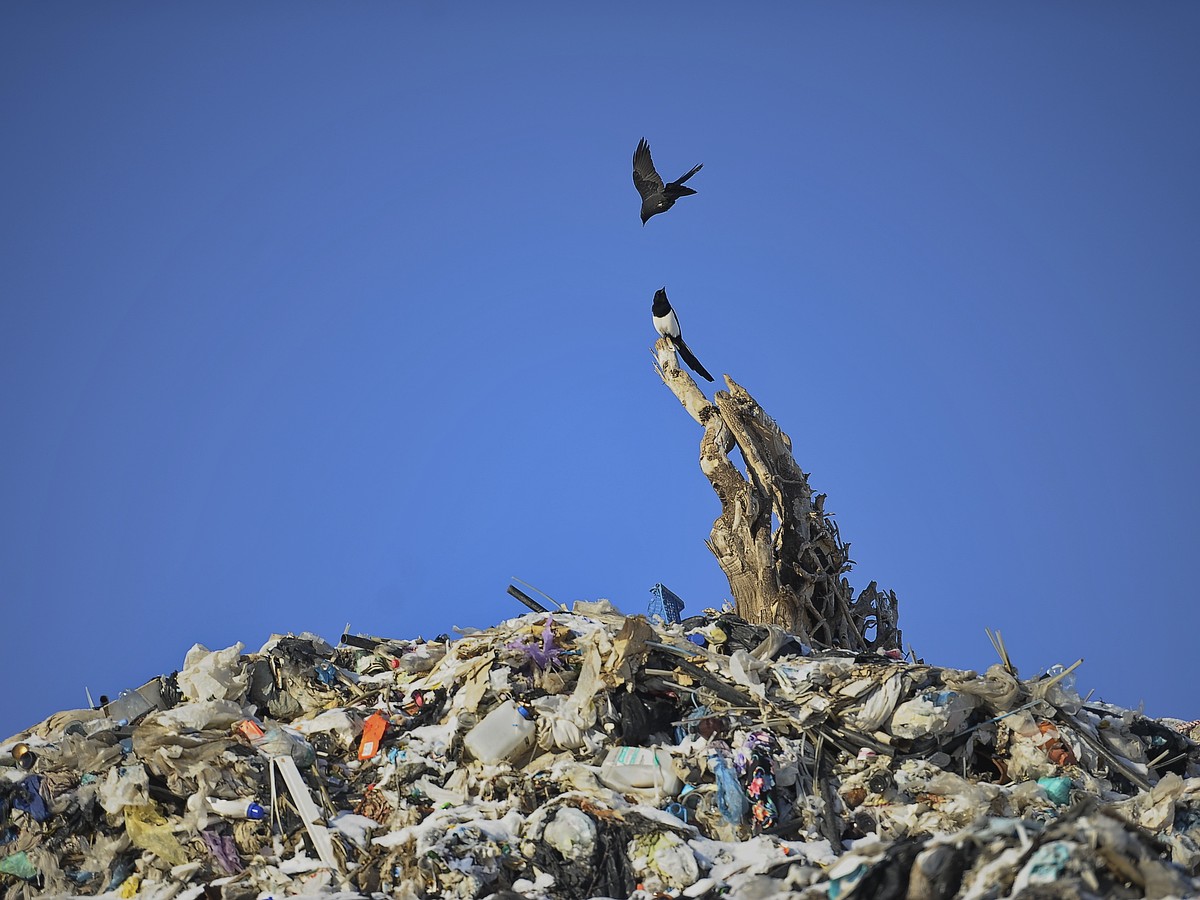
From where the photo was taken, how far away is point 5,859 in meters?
5.79

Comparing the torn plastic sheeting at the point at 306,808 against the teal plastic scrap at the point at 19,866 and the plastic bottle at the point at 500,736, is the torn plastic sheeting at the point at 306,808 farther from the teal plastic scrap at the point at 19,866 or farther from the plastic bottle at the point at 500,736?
the teal plastic scrap at the point at 19,866

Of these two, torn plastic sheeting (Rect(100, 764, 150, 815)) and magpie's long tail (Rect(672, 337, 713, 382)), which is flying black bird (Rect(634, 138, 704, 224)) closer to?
magpie's long tail (Rect(672, 337, 713, 382))

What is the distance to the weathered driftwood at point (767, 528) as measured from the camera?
412 inches

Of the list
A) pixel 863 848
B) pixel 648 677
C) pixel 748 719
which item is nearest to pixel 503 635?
pixel 648 677

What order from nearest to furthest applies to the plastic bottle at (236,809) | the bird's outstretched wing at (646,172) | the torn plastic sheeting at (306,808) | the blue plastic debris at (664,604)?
the torn plastic sheeting at (306,808), the plastic bottle at (236,809), the blue plastic debris at (664,604), the bird's outstretched wing at (646,172)

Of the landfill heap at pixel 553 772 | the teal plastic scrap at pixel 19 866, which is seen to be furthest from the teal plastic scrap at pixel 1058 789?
the teal plastic scrap at pixel 19 866

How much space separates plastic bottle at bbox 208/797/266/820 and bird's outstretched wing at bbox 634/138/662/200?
→ 6.54m

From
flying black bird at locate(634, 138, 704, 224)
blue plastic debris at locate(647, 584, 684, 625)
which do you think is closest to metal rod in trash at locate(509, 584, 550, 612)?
blue plastic debris at locate(647, 584, 684, 625)

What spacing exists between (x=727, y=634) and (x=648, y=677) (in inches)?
57.1

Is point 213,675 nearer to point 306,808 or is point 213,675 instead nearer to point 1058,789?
point 306,808

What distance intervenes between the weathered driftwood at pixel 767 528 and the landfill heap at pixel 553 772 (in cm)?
284

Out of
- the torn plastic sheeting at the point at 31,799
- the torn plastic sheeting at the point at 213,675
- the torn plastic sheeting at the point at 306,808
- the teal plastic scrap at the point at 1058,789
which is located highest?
the torn plastic sheeting at the point at 213,675

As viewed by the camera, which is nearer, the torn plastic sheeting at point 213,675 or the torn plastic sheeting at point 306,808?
the torn plastic sheeting at point 306,808

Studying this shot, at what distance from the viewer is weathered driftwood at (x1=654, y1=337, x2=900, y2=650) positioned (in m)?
10.5
